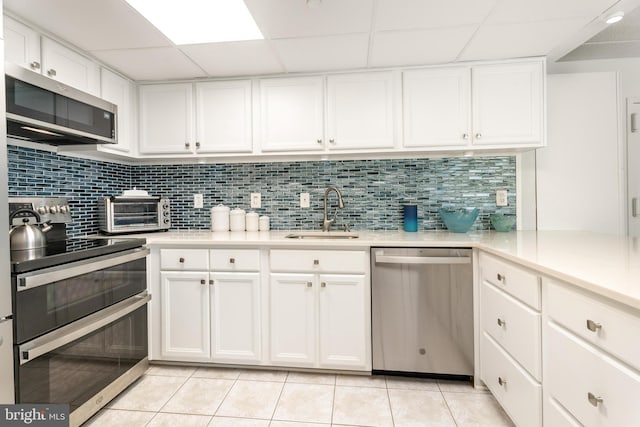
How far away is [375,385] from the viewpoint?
6.45ft

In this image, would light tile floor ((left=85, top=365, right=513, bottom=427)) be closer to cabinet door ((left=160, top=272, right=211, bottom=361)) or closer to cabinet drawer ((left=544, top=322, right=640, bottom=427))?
cabinet door ((left=160, top=272, right=211, bottom=361))

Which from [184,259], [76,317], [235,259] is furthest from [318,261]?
[76,317]

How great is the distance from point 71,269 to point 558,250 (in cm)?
220

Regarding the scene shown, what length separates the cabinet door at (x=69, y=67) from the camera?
5.86ft

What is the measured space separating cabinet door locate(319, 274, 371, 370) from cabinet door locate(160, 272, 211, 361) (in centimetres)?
76

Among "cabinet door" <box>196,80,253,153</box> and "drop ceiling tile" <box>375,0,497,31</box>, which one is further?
"cabinet door" <box>196,80,253,153</box>

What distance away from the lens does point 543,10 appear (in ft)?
5.51

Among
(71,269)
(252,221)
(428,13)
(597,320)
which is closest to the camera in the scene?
(597,320)

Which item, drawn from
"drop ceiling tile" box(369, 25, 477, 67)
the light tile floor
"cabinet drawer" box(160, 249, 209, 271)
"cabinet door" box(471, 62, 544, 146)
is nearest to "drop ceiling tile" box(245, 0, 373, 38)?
"drop ceiling tile" box(369, 25, 477, 67)

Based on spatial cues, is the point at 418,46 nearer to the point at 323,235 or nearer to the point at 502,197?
the point at 502,197

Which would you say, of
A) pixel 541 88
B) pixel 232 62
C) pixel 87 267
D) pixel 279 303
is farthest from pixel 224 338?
Result: pixel 541 88

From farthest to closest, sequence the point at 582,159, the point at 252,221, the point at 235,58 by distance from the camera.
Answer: the point at 252,221 < the point at 582,159 < the point at 235,58

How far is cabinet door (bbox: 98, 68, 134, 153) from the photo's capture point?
221 centimetres

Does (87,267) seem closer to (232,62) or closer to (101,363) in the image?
(101,363)
